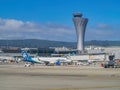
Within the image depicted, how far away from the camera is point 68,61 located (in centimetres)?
17100

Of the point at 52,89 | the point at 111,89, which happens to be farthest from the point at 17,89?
the point at 111,89

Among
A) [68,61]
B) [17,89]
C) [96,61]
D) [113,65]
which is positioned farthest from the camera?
[96,61]

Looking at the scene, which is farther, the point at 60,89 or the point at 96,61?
the point at 96,61

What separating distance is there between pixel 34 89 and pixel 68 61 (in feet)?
437

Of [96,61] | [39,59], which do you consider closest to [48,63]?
[39,59]

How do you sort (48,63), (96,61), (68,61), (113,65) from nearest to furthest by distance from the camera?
(113,65) < (48,63) < (68,61) < (96,61)

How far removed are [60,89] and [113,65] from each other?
8681cm

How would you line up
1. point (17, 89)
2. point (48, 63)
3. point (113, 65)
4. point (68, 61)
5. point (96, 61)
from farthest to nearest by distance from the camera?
point (96, 61)
point (68, 61)
point (48, 63)
point (113, 65)
point (17, 89)

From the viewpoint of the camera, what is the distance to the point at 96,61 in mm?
189750

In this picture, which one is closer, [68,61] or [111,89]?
[111,89]

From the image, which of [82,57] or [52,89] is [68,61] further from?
[52,89]

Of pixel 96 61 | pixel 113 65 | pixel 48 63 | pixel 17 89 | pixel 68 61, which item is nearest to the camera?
pixel 17 89

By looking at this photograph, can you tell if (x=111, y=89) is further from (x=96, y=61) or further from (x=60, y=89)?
(x=96, y=61)

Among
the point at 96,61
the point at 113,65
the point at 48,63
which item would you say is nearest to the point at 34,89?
the point at 113,65
